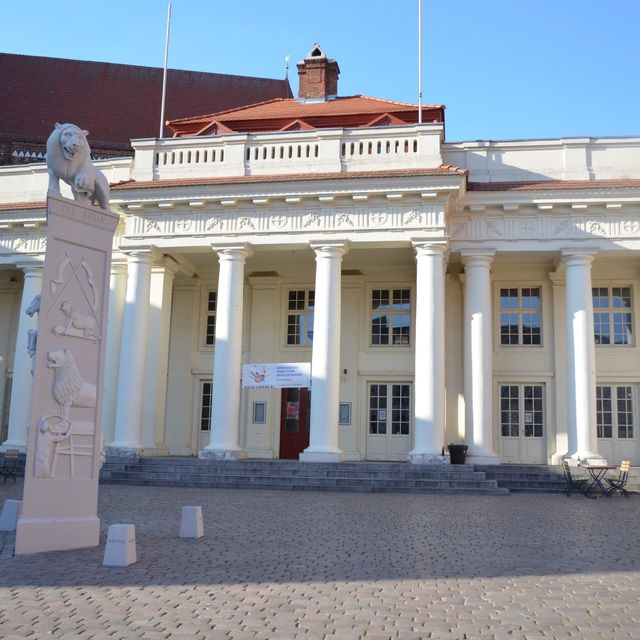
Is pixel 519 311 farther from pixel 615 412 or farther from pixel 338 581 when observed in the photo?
pixel 338 581

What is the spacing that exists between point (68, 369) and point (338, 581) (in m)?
4.01

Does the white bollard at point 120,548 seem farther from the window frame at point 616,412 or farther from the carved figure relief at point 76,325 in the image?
the window frame at point 616,412

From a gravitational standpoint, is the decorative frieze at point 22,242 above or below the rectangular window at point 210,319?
above

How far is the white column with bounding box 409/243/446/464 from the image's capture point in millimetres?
18797

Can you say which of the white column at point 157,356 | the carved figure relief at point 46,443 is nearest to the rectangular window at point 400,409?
the white column at point 157,356

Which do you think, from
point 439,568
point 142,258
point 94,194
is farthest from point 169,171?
point 439,568

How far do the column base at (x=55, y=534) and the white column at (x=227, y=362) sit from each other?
35.3ft

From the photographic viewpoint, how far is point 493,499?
619 inches

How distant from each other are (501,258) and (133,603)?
17204 mm

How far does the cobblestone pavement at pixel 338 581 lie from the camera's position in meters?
5.59

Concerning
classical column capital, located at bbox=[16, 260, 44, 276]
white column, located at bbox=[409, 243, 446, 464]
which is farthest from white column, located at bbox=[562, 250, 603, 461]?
classical column capital, located at bbox=[16, 260, 44, 276]

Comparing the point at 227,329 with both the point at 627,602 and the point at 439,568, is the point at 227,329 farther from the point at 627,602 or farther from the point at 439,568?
the point at 627,602

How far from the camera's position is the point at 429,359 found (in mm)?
19000

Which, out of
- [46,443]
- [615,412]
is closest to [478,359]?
[615,412]
